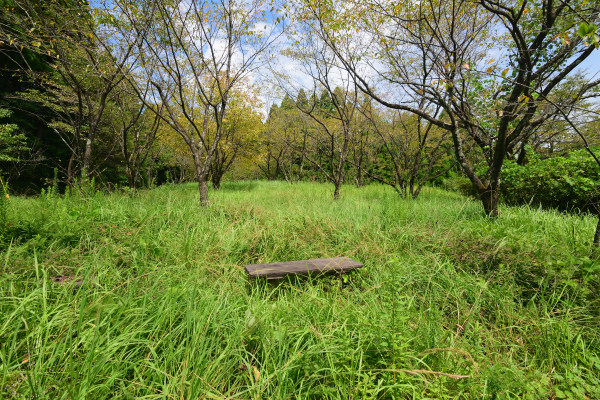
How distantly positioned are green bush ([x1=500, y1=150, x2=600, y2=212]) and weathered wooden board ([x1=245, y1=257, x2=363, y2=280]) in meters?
4.63

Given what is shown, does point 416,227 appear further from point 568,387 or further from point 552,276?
point 568,387

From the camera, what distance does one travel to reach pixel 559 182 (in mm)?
4656

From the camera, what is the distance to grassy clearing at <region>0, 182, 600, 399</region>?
1207 millimetres

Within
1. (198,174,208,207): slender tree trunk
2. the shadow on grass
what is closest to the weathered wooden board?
(198,174,208,207): slender tree trunk

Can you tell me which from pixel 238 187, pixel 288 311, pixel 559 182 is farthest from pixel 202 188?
pixel 559 182

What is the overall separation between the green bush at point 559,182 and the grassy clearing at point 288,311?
2.07 m

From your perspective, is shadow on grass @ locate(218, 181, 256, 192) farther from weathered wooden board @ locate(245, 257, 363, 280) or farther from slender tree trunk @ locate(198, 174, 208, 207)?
weathered wooden board @ locate(245, 257, 363, 280)

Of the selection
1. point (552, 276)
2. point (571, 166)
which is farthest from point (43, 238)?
point (571, 166)

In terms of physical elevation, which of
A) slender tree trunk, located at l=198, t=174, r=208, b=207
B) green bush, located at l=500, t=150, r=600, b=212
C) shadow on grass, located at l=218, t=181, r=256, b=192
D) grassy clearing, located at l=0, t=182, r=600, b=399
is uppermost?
green bush, located at l=500, t=150, r=600, b=212

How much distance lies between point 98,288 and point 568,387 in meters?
3.14

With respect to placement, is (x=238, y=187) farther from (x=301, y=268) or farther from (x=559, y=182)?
(x=559, y=182)

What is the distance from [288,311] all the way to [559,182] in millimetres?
6074

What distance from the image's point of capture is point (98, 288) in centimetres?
179

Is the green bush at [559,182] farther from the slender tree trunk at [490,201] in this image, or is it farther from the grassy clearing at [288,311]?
the grassy clearing at [288,311]
